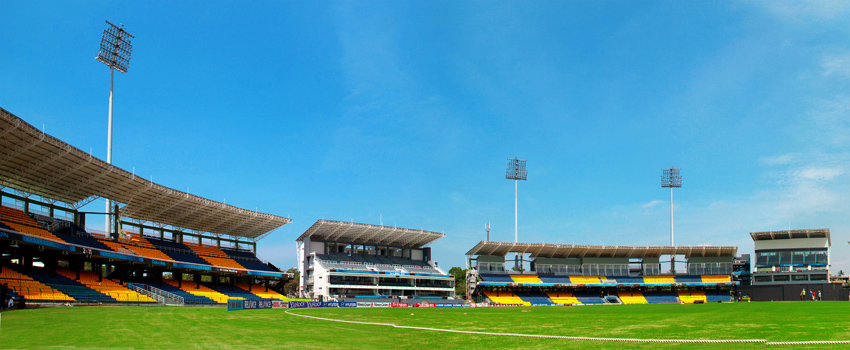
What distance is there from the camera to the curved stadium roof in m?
42.8

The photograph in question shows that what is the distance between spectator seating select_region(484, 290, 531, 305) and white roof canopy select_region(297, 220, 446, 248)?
41.9ft

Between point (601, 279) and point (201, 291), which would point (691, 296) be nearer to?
point (601, 279)

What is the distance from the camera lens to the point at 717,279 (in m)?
97.4

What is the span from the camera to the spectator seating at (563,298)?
9100 cm

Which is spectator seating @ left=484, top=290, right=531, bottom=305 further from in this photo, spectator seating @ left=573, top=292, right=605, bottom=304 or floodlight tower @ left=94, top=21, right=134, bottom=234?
floodlight tower @ left=94, top=21, right=134, bottom=234

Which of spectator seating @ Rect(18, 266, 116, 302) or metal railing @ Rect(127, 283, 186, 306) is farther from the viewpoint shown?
metal railing @ Rect(127, 283, 186, 306)

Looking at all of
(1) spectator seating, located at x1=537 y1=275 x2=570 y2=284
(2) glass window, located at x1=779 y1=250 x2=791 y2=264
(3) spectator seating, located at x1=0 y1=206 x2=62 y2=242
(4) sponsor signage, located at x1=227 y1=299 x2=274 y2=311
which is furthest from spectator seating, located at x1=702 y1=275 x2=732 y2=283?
(3) spectator seating, located at x1=0 y1=206 x2=62 y2=242

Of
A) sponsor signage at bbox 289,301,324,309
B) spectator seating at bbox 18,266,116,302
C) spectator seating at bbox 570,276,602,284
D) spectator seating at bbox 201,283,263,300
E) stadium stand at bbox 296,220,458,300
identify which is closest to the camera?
spectator seating at bbox 18,266,116,302

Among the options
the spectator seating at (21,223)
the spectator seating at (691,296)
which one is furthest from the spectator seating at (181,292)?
the spectator seating at (691,296)

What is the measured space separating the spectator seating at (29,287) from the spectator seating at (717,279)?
93.1 metres

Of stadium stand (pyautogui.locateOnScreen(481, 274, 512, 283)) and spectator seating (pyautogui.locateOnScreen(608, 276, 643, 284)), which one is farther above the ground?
stadium stand (pyautogui.locateOnScreen(481, 274, 512, 283))

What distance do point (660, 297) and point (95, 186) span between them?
84.5m

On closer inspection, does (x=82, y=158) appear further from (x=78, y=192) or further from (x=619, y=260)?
(x=619, y=260)

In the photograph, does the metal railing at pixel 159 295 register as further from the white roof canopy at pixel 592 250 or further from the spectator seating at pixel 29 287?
the white roof canopy at pixel 592 250
